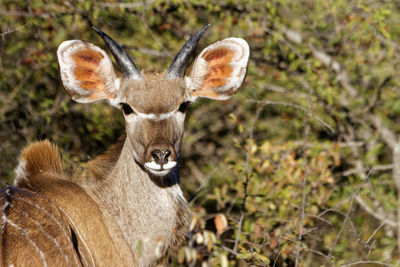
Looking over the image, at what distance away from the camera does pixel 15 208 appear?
10.4 feet

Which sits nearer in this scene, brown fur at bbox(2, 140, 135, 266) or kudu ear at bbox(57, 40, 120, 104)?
brown fur at bbox(2, 140, 135, 266)

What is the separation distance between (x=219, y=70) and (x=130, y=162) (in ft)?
3.03

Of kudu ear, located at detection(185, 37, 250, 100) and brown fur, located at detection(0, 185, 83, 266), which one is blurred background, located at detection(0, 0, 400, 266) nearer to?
kudu ear, located at detection(185, 37, 250, 100)

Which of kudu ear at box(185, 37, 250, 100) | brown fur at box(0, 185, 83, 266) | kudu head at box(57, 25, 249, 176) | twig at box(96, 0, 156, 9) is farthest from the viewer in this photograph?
twig at box(96, 0, 156, 9)

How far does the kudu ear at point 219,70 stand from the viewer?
4.13 m

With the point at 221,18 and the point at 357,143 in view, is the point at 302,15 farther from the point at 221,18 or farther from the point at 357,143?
the point at 357,143

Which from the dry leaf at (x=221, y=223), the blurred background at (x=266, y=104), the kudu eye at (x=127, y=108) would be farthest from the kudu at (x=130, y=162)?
the blurred background at (x=266, y=104)

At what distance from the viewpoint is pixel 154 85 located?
13.0 feet

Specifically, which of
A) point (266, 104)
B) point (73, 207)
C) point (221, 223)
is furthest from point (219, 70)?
point (266, 104)

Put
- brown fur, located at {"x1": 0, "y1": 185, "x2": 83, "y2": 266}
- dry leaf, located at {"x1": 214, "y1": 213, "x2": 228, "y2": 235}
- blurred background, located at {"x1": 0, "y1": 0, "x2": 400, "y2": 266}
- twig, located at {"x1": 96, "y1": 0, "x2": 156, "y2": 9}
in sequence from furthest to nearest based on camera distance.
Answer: twig, located at {"x1": 96, "y1": 0, "x2": 156, "y2": 9}
blurred background, located at {"x1": 0, "y1": 0, "x2": 400, "y2": 266}
dry leaf, located at {"x1": 214, "y1": 213, "x2": 228, "y2": 235}
brown fur, located at {"x1": 0, "y1": 185, "x2": 83, "y2": 266}

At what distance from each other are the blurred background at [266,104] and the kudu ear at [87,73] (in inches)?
51.1

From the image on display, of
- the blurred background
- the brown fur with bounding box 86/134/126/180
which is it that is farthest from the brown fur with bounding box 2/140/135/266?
the blurred background

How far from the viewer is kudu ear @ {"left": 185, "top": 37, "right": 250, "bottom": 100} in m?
4.13

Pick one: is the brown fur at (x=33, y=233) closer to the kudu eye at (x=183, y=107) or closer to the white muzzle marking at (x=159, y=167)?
the white muzzle marking at (x=159, y=167)
